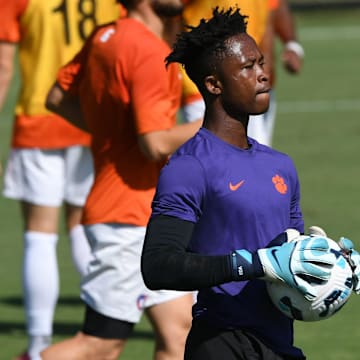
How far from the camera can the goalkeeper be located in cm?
426

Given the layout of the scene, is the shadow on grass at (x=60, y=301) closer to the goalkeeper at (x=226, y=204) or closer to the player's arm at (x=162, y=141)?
the player's arm at (x=162, y=141)

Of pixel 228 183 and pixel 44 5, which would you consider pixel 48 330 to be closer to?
pixel 44 5

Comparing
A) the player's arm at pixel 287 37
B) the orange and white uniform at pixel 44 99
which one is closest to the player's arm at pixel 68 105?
the orange and white uniform at pixel 44 99

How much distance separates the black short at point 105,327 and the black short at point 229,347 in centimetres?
147

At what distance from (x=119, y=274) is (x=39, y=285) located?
1.50 metres

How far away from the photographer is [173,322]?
593 cm

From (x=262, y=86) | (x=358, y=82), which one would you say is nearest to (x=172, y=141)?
(x=262, y=86)

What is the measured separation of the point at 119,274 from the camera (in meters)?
6.01

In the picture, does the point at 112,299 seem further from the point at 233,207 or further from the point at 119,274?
the point at 233,207

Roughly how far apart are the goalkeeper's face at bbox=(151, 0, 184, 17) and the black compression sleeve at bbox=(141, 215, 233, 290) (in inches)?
76.8

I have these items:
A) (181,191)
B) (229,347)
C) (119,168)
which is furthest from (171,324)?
(181,191)

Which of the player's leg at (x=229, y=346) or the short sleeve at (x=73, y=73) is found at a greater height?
the short sleeve at (x=73, y=73)

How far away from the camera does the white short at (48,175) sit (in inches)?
298

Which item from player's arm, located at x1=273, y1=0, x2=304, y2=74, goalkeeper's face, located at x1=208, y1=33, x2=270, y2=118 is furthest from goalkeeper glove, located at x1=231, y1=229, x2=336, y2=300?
player's arm, located at x1=273, y1=0, x2=304, y2=74
